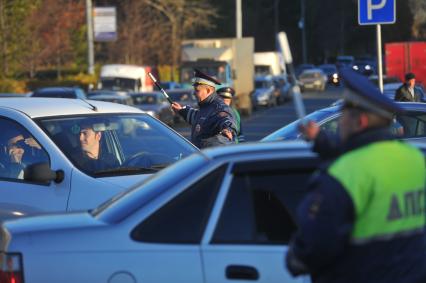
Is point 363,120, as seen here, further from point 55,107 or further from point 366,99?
point 55,107

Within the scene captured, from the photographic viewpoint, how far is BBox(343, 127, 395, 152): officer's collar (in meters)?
3.41

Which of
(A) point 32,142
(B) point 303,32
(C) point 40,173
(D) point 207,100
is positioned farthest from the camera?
(B) point 303,32

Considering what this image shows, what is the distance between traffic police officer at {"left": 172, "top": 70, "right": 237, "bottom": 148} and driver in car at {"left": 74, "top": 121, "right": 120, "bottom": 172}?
1.62m

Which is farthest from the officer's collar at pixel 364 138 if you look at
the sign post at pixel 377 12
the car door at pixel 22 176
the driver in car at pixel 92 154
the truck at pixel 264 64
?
the truck at pixel 264 64

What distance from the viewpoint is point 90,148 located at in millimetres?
7340

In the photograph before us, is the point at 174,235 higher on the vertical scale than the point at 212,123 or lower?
lower

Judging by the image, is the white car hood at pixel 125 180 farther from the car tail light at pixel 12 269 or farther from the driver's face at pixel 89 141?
the car tail light at pixel 12 269

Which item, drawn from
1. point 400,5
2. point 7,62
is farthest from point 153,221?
point 7,62

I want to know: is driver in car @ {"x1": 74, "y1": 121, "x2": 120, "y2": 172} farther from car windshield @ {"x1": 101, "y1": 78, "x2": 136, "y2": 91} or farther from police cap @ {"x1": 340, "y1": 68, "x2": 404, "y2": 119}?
car windshield @ {"x1": 101, "y1": 78, "x2": 136, "y2": 91}

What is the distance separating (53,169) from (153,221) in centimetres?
265

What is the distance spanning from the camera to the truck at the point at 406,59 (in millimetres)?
31000

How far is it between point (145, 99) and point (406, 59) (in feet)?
30.6

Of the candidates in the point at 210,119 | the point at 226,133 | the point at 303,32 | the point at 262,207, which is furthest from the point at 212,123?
the point at 303,32

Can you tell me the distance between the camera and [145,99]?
32469 mm
